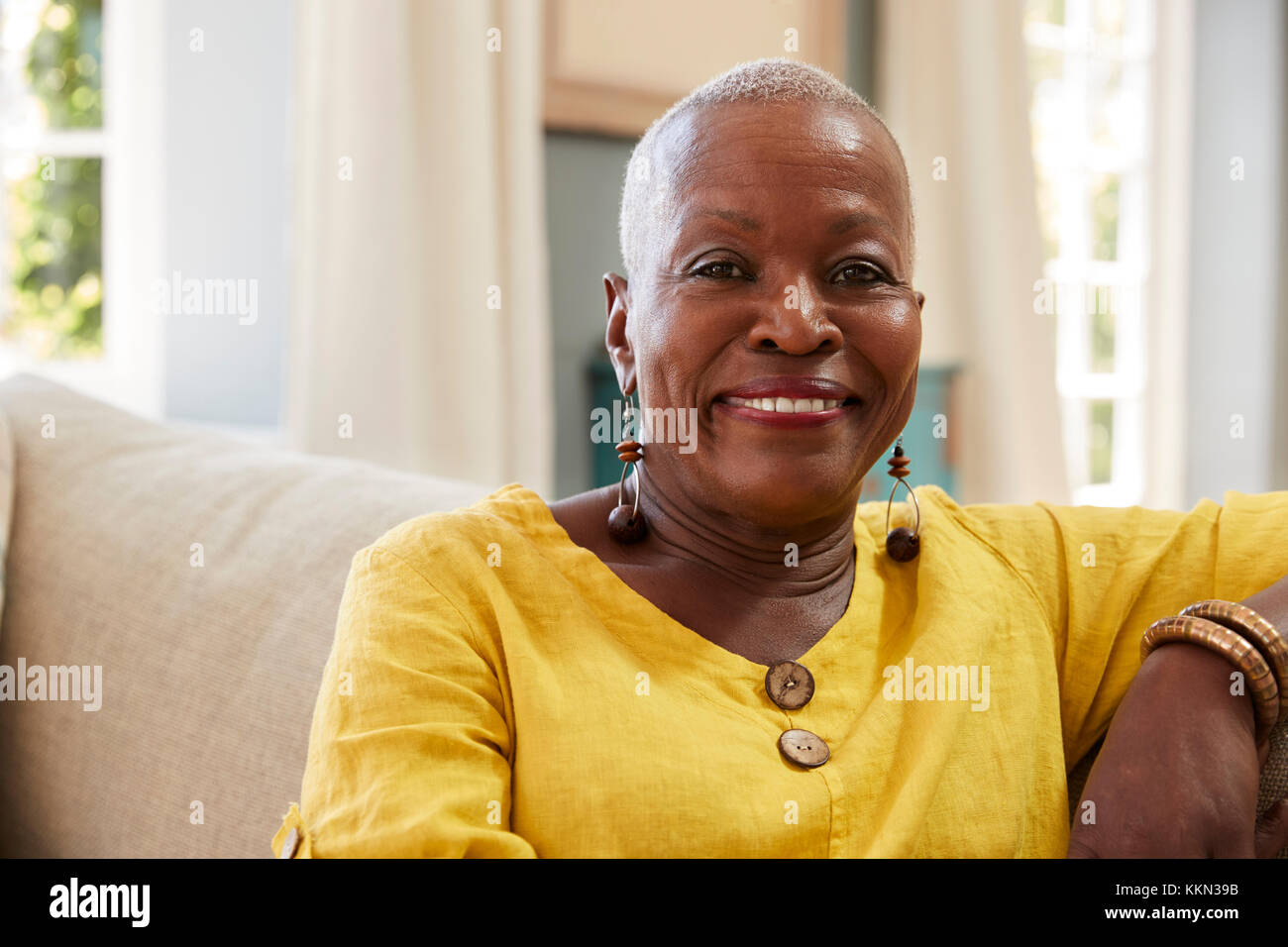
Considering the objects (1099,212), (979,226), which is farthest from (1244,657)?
(1099,212)

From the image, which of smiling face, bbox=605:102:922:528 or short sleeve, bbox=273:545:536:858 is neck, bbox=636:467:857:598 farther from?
short sleeve, bbox=273:545:536:858

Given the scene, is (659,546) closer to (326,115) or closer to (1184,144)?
(326,115)

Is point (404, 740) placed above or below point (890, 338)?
below

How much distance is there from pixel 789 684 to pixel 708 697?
7 cm

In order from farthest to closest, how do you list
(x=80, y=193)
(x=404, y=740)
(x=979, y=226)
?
(x=979, y=226)
(x=80, y=193)
(x=404, y=740)

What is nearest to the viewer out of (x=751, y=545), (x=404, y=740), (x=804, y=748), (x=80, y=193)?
(x=404, y=740)

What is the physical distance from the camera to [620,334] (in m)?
1.09

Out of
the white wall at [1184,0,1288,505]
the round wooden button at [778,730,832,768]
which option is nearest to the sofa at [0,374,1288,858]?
the round wooden button at [778,730,832,768]

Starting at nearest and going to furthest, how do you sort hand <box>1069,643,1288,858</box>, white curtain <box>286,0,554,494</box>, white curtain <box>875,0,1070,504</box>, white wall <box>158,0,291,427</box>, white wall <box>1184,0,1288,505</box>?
hand <box>1069,643,1288,858</box> → white curtain <box>286,0,554,494</box> → white wall <box>158,0,291,427</box> → white curtain <box>875,0,1070,504</box> → white wall <box>1184,0,1288,505</box>

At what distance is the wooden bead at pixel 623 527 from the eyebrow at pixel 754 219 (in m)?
0.28

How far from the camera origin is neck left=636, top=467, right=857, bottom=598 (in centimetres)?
101

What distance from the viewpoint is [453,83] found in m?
2.42

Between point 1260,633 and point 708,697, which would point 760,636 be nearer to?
point 708,697

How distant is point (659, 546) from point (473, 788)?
320 mm
